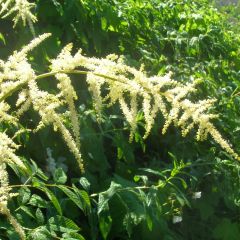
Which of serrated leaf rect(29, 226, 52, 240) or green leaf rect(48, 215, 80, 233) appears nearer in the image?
serrated leaf rect(29, 226, 52, 240)

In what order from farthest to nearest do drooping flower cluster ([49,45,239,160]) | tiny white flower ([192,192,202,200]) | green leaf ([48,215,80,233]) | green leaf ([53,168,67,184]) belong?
tiny white flower ([192,192,202,200])
green leaf ([53,168,67,184])
green leaf ([48,215,80,233])
drooping flower cluster ([49,45,239,160])

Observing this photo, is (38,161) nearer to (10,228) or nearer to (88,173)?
(88,173)

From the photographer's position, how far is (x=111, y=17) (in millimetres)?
3520

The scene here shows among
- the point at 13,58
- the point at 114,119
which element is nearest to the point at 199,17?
the point at 114,119

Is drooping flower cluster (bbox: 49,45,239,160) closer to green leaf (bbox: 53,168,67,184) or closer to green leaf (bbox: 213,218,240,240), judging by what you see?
green leaf (bbox: 53,168,67,184)

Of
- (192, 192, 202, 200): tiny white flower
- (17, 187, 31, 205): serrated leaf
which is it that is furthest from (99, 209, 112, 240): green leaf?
(192, 192, 202, 200): tiny white flower

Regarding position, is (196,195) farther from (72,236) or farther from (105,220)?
(72,236)

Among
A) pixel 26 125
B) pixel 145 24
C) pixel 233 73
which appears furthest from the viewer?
pixel 233 73

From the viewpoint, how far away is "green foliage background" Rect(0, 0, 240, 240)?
256 centimetres

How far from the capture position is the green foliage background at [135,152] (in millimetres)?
2559

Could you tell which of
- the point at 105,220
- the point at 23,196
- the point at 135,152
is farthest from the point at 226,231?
the point at 23,196

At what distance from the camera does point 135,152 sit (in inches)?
144

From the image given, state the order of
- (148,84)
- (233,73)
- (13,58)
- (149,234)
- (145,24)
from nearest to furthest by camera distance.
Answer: (148,84) → (13,58) → (149,234) → (145,24) → (233,73)

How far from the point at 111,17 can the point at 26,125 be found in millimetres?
931
